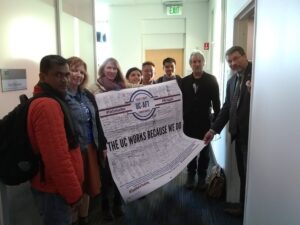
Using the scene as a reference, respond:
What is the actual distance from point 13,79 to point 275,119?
5.34 feet

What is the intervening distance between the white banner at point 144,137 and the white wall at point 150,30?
434 cm

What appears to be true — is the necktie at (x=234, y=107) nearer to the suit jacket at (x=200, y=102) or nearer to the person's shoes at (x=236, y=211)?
the suit jacket at (x=200, y=102)

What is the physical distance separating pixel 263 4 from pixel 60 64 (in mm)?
1165

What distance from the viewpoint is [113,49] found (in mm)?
6832

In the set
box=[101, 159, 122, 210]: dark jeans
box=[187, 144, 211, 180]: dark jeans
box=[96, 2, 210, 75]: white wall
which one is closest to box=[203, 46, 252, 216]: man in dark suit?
box=[187, 144, 211, 180]: dark jeans

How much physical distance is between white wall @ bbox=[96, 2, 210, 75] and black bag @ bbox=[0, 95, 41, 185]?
552 cm

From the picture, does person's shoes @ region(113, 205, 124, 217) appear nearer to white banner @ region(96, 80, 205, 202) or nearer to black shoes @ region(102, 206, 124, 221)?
black shoes @ region(102, 206, 124, 221)

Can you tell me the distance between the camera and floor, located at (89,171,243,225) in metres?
2.48

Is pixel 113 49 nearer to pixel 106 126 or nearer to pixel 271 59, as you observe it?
pixel 106 126

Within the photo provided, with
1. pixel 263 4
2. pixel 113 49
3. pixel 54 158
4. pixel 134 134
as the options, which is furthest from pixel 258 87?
pixel 113 49

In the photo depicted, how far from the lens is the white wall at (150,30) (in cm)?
651

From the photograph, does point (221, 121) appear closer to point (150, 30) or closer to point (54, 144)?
point (54, 144)

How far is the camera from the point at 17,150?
1321 mm

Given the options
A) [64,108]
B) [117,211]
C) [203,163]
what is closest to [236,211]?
[203,163]
